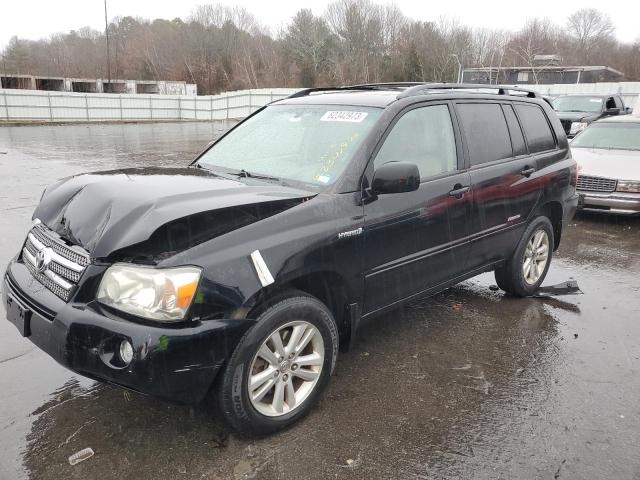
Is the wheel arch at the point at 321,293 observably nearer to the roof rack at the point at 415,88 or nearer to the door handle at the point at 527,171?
the roof rack at the point at 415,88

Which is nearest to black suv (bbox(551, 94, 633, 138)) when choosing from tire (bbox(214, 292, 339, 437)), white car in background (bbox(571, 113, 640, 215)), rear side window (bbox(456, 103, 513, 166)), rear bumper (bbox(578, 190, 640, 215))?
white car in background (bbox(571, 113, 640, 215))

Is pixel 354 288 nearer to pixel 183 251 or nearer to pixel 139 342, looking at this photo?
pixel 183 251

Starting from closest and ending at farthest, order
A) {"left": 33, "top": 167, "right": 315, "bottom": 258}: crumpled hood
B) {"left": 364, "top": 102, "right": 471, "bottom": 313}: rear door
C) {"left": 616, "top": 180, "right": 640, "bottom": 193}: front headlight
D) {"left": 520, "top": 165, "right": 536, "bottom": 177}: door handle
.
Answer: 1. {"left": 33, "top": 167, "right": 315, "bottom": 258}: crumpled hood
2. {"left": 364, "top": 102, "right": 471, "bottom": 313}: rear door
3. {"left": 520, "top": 165, "right": 536, "bottom": 177}: door handle
4. {"left": 616, "top": 180, "right": 640, "bottom": 193}: front headlight

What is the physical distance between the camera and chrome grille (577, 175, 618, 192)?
796 cm

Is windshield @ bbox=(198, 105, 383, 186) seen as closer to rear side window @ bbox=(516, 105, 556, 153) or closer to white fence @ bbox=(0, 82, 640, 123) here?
rear side window @ bbox=(516, 105, 556, 153)

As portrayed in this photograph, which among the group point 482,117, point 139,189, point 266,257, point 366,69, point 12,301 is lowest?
point 12,301

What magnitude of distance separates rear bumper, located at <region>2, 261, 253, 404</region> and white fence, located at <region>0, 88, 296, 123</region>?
24.9 m

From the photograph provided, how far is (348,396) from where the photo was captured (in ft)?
10.8

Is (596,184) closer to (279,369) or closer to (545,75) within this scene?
(279,369)

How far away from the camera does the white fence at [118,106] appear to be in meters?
31.9

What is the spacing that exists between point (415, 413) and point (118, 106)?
121 ft

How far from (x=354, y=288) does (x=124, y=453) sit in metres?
1.53

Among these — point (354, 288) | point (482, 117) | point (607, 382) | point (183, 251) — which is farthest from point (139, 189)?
point (607, 382)

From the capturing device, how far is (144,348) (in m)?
2.36
